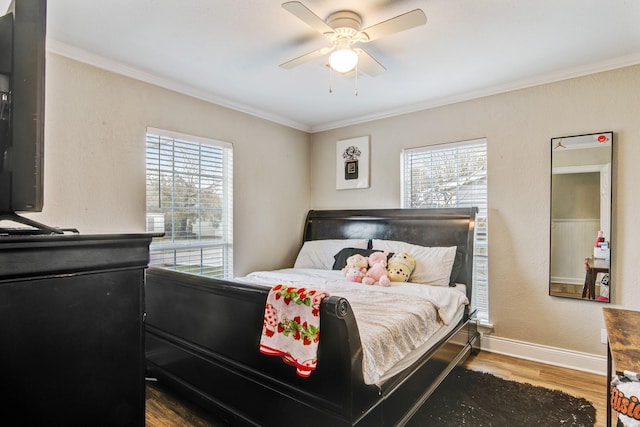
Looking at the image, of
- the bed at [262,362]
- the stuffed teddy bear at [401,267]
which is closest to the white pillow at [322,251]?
the stuffed teddy bear at [401,267]

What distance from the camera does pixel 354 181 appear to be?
13.5ft

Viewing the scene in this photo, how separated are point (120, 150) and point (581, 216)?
3.74m

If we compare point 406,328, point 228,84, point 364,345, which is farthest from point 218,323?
point 228,84

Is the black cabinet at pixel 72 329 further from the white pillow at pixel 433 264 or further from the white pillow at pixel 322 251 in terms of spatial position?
the white pillow at pixel 322 251

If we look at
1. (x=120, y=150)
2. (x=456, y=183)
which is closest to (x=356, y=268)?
(x=456, y=183)

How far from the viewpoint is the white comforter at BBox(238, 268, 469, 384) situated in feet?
5.65

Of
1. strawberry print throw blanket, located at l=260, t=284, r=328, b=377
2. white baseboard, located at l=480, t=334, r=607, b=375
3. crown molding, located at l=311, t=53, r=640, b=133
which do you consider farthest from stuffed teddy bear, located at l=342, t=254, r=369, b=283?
crown molding, located at l=311, t=53, r=640, b=133

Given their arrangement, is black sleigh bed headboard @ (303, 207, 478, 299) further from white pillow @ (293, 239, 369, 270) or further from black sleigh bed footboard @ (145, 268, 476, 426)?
black sleigh bed footboard @ (145, 268, 476, 426)

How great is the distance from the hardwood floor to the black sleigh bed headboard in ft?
2.03

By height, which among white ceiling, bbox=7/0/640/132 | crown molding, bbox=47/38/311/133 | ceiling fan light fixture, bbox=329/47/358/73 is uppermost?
white ceiling, bbox=7/0/640/132

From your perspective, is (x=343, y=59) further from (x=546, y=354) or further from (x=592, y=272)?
(x=546, y=354)

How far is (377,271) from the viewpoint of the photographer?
3.01 m

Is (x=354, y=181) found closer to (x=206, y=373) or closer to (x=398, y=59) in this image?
(x=398, y=59)

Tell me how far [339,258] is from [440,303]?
1.33m
